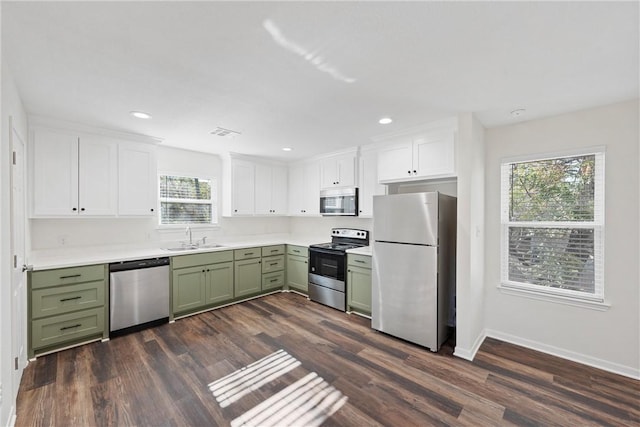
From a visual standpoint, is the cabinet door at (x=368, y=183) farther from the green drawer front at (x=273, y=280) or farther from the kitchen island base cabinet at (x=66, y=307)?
the kitchen island base cabinet at (x=66, y=307)

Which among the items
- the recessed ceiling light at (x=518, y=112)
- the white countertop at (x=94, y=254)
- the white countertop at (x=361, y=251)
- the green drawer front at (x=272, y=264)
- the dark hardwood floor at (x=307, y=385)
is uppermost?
the recessed ceiling light at (x=518, y=112)

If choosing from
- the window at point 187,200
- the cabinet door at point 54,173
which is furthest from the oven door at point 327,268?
the cabinet door at point 54,173

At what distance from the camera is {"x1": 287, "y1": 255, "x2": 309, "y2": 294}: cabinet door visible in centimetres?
460

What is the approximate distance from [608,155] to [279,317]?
157 inches

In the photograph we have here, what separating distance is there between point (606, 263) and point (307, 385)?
298 cm

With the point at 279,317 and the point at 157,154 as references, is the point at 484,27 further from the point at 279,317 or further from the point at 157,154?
the point at 157,154

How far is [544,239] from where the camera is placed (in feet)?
9.74

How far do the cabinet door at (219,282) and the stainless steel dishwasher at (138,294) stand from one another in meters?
0.57

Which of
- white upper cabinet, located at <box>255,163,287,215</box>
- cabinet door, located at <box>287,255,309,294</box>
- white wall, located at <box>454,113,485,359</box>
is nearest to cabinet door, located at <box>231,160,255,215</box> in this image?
white upper cabinet, located at <box>255,163,287,215</box>

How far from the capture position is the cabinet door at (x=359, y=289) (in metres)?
3.74

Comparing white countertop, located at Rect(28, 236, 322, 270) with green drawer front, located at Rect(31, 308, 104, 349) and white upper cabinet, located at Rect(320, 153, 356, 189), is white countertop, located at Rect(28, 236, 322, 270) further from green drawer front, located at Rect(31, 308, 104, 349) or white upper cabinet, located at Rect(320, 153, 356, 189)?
white upper cabinet, located at Rect(320, 153, 356, 189)

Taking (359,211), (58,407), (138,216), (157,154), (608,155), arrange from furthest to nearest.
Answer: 1. (359,211)
2. (157,154)
3. (138,216)
4. (608,155)
5. (58,407)

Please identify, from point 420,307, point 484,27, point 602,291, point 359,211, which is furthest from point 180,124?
point 602,291

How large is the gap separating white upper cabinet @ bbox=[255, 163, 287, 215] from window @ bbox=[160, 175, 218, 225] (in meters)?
0.76
